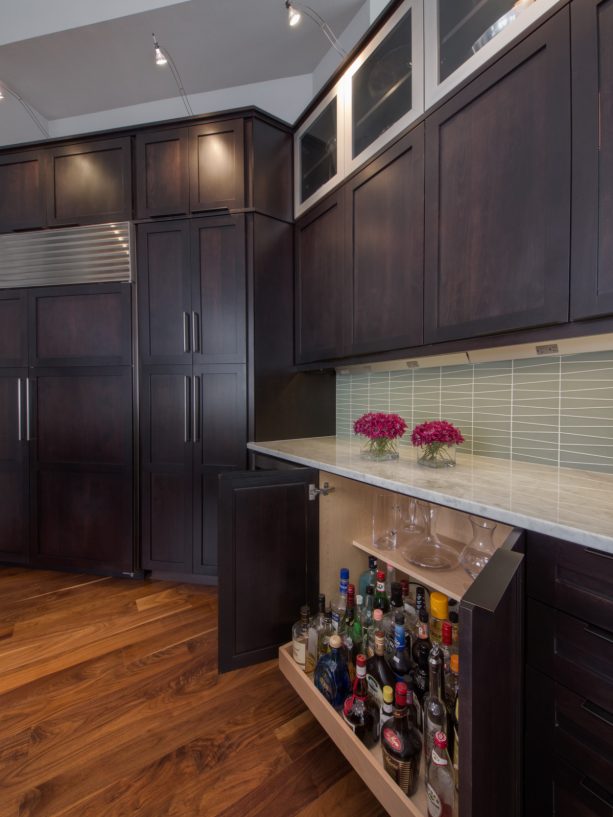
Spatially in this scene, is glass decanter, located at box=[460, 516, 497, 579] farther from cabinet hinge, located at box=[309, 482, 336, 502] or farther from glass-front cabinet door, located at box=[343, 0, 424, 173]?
glass-front cabinet door, located at box=[343, 0, 424, 173]

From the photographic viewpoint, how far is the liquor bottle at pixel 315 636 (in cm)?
127

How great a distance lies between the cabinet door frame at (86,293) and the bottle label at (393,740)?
211 centimetres

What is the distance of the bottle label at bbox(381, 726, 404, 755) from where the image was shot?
882 millimetres

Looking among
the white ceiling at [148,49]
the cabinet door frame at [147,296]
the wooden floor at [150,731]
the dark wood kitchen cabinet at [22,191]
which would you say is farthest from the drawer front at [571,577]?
the dark wood kitchen cabinet at [22,191]

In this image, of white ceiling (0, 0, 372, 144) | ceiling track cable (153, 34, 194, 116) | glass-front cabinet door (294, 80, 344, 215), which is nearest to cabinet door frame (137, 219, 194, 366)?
glass-front cabinet door (294, 80, 344, 215)

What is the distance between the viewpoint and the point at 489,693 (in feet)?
1.69

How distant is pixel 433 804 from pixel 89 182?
3.12 m

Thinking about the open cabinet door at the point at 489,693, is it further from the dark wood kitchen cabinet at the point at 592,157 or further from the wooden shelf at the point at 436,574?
the dark wood kitchen cabinet at the point at 592,157

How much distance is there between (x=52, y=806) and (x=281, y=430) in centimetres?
161

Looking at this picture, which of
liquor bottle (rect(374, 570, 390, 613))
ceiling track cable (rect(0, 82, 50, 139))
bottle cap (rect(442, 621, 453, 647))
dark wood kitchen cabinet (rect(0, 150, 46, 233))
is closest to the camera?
bottle cap (rect(442, 621, 453, 647))

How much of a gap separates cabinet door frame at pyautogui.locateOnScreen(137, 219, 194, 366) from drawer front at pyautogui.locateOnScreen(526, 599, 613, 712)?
6.36 feet

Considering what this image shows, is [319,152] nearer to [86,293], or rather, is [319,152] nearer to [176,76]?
[176,76]

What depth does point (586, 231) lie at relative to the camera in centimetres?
90

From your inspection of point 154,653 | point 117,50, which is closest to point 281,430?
point 154,653
